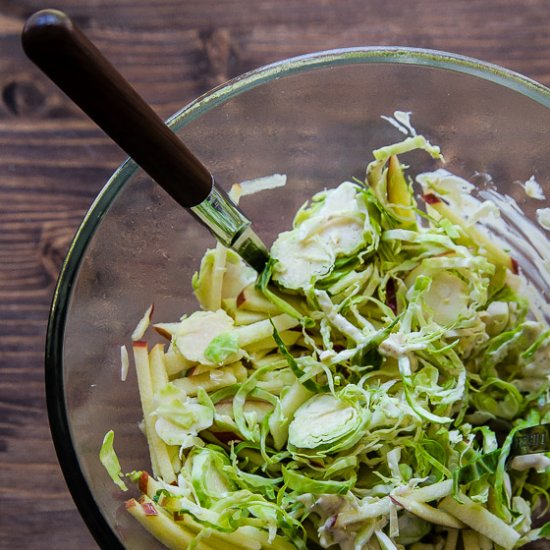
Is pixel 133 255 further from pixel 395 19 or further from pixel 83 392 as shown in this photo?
pixel 395 19

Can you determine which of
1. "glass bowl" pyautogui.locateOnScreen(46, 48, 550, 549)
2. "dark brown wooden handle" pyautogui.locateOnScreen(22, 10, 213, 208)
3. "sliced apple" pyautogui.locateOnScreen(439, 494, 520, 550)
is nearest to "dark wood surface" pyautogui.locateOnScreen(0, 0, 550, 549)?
"glass bowl" pyautogui.locateOnScreen(46, 48, 550, 549)

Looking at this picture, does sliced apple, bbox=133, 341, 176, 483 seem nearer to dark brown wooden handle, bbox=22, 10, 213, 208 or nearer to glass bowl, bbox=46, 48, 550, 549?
glass bowl, bbox=46, 48, 550, 549

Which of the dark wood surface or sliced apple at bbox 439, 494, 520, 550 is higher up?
the dark wood surface

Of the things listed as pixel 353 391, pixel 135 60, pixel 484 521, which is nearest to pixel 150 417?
pixel 353 391

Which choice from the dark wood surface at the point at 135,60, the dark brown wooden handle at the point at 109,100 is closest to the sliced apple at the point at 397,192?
the dark brown wooden handle at the point at 109,100

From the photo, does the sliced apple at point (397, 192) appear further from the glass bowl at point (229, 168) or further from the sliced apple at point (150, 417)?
the sliced apple at point (150, 417)

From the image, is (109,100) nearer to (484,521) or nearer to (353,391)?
(353,391)
